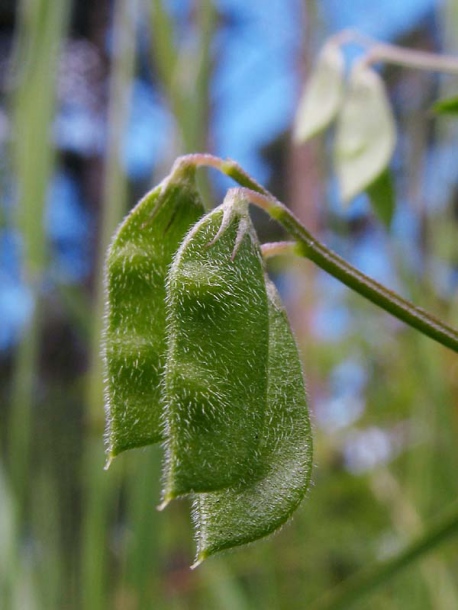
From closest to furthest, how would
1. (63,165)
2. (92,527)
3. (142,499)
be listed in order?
(142,499)
(92,527)
(63,165)

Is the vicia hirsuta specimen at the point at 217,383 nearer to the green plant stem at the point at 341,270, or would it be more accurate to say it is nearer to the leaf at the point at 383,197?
the green plant stem at the point at 341,270

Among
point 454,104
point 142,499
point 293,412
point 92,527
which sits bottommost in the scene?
point 92,527

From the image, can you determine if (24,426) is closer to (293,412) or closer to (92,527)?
(92,527)

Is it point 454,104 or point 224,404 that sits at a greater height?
point 454,104

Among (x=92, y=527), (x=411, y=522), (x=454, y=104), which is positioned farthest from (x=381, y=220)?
(x=411, y=522)

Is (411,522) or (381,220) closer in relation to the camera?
(381,220)

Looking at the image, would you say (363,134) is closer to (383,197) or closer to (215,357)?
(383,197)

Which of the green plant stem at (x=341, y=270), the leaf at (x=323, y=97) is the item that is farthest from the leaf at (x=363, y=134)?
the green plant stem at (x=341, y=270)

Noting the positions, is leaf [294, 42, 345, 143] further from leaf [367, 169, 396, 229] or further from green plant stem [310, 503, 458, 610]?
green plant stem [310, 503, 458, 610]
